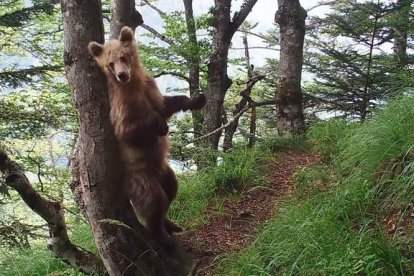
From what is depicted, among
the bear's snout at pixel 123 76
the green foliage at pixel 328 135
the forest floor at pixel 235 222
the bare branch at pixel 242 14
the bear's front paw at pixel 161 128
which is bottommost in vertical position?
the forest floor at pixel 235 222

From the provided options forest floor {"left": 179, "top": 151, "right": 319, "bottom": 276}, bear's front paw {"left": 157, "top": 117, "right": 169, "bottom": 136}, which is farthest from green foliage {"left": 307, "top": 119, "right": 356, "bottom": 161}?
bear's front paw {"left": 157, "top": 117, "right": 169, "bottom": 136}

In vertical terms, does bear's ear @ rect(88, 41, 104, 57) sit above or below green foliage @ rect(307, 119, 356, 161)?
above

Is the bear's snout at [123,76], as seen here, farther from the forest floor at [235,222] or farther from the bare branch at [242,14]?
the bare branch at [242,14]

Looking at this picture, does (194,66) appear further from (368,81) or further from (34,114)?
(368,81)

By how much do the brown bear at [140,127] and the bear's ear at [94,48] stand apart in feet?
0.08

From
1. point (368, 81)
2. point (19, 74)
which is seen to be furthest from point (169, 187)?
point (19, 74)

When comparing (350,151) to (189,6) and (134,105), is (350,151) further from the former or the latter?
(189,6)

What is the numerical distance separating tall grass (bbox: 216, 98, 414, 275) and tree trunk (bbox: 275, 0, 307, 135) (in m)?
2.50

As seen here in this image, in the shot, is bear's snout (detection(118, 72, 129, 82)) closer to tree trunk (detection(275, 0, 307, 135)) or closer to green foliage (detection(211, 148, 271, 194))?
green foliage (detection(211, 148, 271, 194))

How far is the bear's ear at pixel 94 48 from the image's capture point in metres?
3.54

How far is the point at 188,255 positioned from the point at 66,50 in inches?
77.4

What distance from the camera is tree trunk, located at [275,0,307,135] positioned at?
7137 mm

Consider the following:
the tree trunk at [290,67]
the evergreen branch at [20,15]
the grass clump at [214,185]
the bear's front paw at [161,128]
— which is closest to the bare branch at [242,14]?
the tree trunk at [290,67]

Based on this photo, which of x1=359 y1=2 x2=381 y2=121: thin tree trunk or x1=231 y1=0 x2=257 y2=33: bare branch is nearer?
x1=359 y1=2 x2=381 y2=121: thin tree trunk
